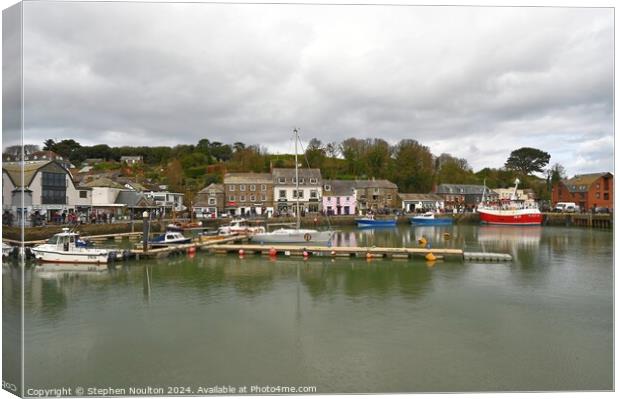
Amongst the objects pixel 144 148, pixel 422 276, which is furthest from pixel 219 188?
pixel 422 276

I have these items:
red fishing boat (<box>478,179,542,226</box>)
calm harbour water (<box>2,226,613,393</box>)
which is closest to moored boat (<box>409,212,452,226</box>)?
red fishing boat (<box>478,179,542,226</box>)

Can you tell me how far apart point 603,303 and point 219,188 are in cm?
4265

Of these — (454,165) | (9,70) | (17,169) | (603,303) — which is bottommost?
(603,303)

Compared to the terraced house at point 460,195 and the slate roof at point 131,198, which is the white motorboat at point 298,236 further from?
the terraced house at point 460,195

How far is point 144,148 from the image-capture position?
7181 cm

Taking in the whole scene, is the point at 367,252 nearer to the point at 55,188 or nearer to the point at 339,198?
the point at 55,188

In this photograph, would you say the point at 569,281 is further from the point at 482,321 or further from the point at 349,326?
the point at 349,326

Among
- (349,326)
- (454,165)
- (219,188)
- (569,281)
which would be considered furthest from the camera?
(454,165)

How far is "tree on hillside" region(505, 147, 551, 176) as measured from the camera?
2601 inches

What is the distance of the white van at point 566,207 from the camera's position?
167 ft

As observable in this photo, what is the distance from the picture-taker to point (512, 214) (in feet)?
149

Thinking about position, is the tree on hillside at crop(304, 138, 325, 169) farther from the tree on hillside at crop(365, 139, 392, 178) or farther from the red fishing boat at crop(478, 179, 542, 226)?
the red fishing boat at crop(478, 179, 542, 226)

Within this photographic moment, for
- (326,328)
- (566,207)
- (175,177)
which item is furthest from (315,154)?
(326,328)

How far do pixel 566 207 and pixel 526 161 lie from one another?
53.0 feet
